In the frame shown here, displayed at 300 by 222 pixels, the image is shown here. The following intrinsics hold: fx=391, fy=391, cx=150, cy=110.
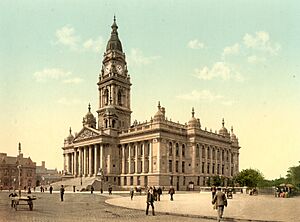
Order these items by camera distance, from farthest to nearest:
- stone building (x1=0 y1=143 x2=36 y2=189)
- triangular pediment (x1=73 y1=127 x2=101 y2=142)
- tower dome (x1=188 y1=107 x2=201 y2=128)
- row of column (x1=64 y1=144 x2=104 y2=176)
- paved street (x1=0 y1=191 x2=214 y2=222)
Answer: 1. stone building (x1=0 y1=143 x2=36 y2=189)
2. triangular pediment (x1=73 y1=127 x2=101 y2=142)
3. row of column (x1=64 y1=144 x2=104 y2=176)
4. tower dome (x1=188 y1=107 x2=201 y2=128)
5. paved street (x1=0 y1=191 x2=214 y2=222)

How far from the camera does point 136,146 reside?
86312 millimetres

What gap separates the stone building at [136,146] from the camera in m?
81.7

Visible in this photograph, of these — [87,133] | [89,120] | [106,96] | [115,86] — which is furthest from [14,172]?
[115,86]

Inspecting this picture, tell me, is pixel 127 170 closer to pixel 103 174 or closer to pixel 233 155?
pixel 103 174

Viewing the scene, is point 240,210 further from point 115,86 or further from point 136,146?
point 115,86

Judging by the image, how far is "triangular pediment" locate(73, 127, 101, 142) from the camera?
91.6 meters

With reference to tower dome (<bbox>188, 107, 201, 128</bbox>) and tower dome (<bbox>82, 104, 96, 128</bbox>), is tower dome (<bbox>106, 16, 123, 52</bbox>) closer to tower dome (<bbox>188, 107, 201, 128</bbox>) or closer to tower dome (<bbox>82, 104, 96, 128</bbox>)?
tower dome (<bbox>82, 104, 96, 128</bbox>)

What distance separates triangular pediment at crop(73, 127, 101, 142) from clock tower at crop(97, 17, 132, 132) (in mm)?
3900

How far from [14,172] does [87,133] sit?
47221mm

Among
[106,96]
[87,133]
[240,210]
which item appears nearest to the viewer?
[240,210]

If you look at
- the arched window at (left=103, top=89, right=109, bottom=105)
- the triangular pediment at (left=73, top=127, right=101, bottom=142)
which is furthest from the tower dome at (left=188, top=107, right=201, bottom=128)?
the arched window at (left=103, top=89, right=109, bottom=105)

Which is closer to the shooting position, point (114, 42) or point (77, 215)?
point (77, 215)

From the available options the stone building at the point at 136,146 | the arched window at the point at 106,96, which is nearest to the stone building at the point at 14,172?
the stone building at the point at 136,146

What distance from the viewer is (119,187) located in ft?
279
